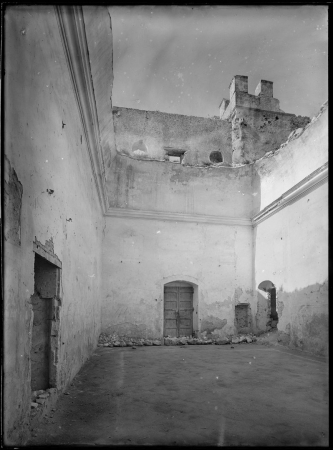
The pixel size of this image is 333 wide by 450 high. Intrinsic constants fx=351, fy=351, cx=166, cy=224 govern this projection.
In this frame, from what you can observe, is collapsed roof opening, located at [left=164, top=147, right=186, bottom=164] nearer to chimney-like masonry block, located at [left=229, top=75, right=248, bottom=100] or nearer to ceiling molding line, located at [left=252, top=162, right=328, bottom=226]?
chimney-like masonry block, located at [left=229, top=75, right=248, bottom=100]

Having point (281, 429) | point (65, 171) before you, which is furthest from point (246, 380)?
point (65, 171)

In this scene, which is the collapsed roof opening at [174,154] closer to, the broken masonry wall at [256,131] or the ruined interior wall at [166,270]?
the broken masonry wall at [256,131]

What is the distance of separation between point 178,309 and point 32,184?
9.14 m

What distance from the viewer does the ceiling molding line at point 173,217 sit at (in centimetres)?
1114

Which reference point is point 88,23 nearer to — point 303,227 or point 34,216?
point 34,216

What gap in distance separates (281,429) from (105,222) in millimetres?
8424

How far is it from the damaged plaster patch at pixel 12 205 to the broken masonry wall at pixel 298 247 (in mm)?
6970

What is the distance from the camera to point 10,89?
238cm

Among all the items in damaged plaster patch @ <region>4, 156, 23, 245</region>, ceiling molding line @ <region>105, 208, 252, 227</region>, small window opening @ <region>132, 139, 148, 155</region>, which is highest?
small window opening @ <region>132, 139, 148, 155</region>

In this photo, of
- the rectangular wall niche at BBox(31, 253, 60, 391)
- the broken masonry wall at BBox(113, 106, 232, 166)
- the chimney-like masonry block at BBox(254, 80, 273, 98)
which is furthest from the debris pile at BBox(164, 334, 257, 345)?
the chimney-like masonry block at BBox(254, 80, 273, 98)

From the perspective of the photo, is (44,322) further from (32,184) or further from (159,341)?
(159,341)

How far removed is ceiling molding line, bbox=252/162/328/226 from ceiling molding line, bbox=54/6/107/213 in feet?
16.4

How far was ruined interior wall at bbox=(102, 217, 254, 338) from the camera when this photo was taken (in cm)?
1074

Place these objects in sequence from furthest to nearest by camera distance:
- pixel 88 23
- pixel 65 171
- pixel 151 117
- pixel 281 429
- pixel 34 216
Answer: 1. pixel 151 117
2. pixel 88 23
3. pixel 65 171
4. pixel 281 429
5. pixel 34 216
